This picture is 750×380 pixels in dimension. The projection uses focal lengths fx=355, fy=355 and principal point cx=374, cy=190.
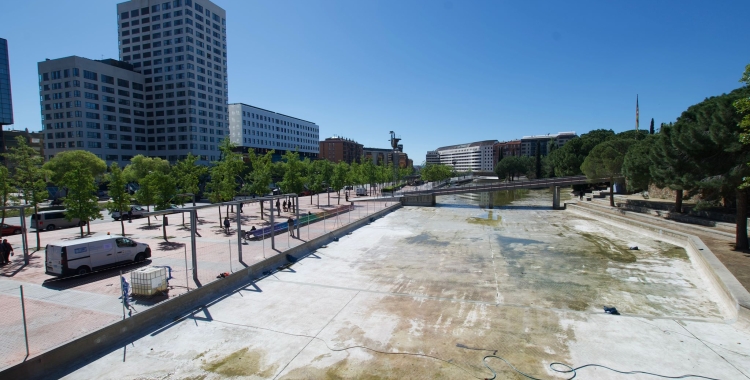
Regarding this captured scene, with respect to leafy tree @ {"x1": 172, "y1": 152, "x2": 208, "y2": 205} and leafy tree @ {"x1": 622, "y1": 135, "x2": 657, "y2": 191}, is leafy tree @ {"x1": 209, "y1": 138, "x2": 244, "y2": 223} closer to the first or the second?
leafy tree @ {"x1": 172, "y1": 152, "x2": 208, "y2": 205}

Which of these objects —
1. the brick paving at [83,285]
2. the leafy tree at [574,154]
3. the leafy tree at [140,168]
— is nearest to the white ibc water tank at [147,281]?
the brick paving at [83,285]

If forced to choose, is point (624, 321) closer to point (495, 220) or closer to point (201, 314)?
point (201, 314)

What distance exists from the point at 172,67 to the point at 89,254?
88588 millimetres

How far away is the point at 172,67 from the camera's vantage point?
87438 millimetres

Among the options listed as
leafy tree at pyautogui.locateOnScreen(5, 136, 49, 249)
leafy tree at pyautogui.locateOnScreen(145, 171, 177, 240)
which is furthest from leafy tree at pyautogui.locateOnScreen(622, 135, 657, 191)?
leafy tree at pyautogui.locateOnScreen(5, 136, 49, 249)

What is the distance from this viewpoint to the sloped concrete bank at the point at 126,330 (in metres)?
8.28

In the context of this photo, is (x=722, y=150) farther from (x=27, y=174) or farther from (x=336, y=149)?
(x=336, y=149)

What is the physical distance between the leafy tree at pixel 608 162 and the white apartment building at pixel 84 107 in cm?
9266

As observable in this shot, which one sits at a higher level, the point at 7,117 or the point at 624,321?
the point at 7,117

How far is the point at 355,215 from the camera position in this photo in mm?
34156

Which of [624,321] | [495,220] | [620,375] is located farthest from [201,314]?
[495,220]

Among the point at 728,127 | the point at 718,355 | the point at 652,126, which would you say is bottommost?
the point at 718,355

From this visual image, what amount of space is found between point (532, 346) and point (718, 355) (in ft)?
15.1

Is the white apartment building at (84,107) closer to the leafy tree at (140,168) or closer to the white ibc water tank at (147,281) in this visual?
the leafy tree at (140,168)
